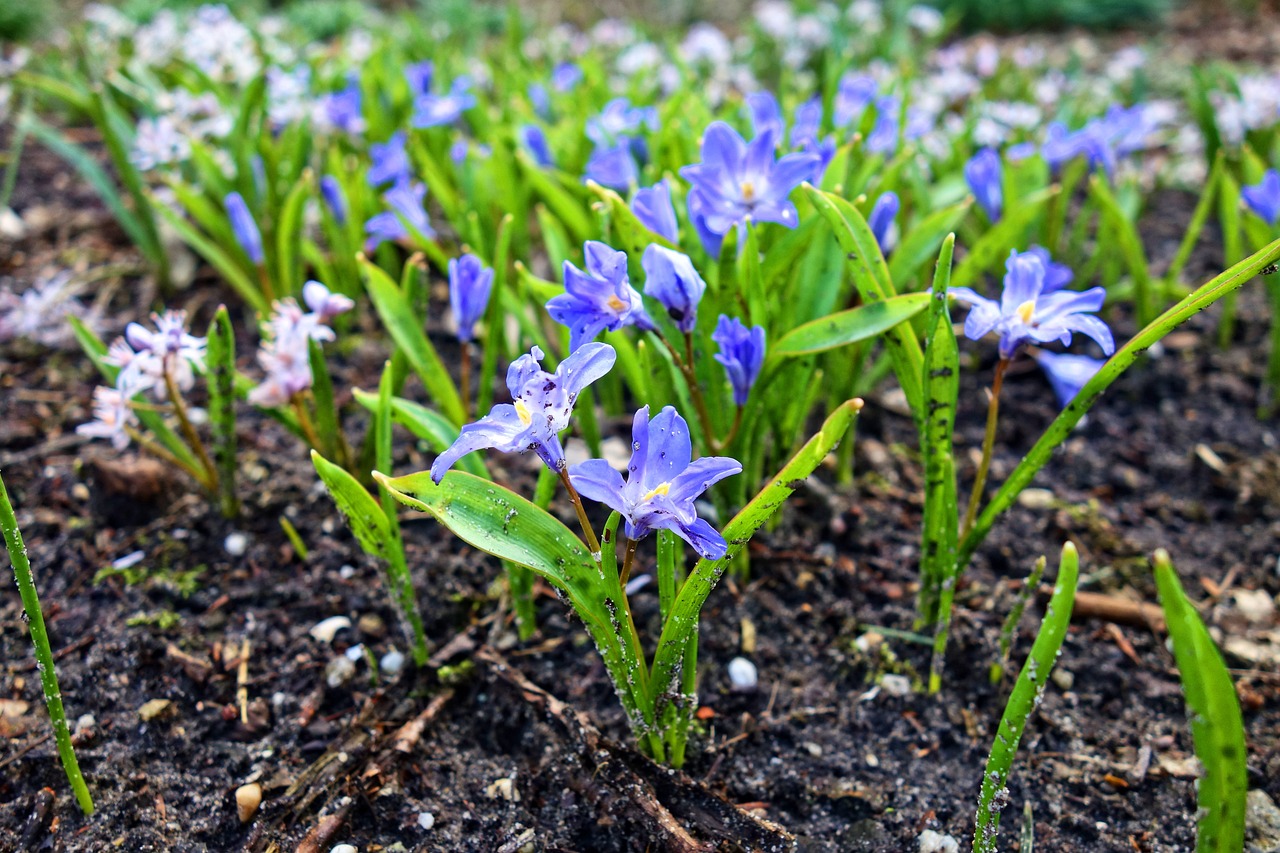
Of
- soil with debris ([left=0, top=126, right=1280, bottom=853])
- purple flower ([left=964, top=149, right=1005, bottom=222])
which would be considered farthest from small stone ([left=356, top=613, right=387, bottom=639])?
purple flower ([left=964, top=149, right=1005, bottom=222])

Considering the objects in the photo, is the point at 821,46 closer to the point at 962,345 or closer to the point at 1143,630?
the point at 962,345

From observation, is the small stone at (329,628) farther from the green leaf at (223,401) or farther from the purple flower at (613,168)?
the purple flower at (613,168)

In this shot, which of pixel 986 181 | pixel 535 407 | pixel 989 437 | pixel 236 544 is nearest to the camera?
pixel 535 407

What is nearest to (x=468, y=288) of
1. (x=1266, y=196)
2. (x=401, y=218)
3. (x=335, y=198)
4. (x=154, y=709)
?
(x=401, y=218)

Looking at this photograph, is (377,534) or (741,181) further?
(741,181)

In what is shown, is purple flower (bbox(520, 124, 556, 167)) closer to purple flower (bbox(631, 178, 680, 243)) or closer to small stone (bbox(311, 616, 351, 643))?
purple flower (bbox(631, 178, 680, 243))

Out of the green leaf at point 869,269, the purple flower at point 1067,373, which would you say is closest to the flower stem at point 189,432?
the green leaf at point 869,269

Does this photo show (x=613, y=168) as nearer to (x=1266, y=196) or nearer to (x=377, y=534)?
(x=377, y=534)
